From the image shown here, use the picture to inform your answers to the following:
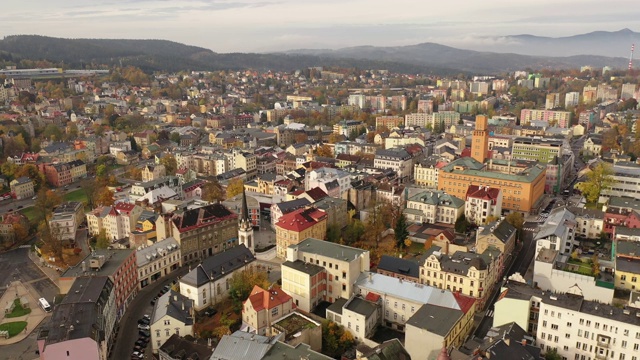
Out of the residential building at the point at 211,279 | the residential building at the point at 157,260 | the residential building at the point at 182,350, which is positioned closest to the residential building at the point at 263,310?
the residential building at the point at 182,350

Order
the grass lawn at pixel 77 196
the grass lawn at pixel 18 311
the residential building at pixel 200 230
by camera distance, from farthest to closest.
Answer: the grass lawn at pixel 77 196 → the residential building at pixel 200 230 → the grass lawn at pixel 18 311

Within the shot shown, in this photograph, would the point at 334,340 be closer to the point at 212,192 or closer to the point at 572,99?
the point at 212,192

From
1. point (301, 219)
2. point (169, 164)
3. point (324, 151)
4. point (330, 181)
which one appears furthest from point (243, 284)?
point (324, 151)

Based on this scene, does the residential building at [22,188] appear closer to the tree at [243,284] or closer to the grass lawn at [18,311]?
the grass lawn at [18,311]

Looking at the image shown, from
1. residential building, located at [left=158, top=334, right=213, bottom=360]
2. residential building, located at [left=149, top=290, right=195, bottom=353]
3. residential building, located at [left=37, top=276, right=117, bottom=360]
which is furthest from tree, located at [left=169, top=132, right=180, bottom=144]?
residential building, located at [left=158, top=334, right=213, bottom=360]

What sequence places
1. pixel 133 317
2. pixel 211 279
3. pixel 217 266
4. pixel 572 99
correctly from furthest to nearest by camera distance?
1. pixel 572 99
2. pixel 217 266
3. pixel 211 279
4. pixel 133 317

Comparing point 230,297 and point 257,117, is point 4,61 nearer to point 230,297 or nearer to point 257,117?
point 257,117
